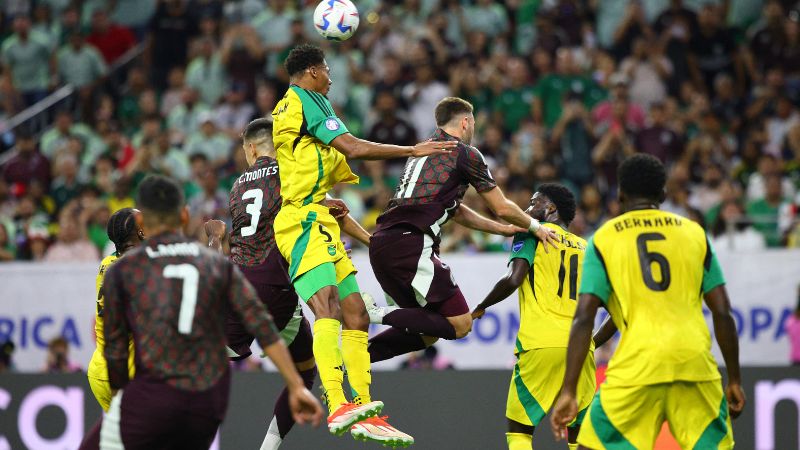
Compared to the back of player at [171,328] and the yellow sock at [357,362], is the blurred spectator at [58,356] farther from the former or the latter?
the back of player at [171,328]

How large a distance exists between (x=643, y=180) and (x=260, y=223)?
355 centimetres

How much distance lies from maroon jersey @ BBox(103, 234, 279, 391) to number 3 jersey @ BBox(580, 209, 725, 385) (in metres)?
1.90

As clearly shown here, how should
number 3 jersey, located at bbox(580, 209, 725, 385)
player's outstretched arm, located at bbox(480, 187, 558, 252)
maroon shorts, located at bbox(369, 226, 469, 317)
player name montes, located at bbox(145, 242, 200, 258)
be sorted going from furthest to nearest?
maroon shorts, located at bbox(369, 226, 469, 317)
player's outstretched arm, located at bbox(480, 187, 558, 252)
number 3 jersey, located at bbox(580, 209, 725, 385)
player name montes, located at bbox(145, 242, 200, 258)

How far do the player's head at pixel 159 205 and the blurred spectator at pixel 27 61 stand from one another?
13902mm

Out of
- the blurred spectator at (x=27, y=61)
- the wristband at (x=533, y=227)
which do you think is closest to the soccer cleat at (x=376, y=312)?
the wristband at (x=533, y=227)

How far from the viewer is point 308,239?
8672 mm

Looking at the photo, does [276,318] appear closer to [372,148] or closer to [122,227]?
[122,227]

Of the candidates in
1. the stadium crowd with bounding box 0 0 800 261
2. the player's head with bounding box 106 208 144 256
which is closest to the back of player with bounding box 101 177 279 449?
the player's head with bounding box 106 208 144 256

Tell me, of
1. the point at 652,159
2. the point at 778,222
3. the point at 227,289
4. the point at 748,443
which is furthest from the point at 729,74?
the point at 227,289

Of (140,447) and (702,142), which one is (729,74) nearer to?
(702,142)

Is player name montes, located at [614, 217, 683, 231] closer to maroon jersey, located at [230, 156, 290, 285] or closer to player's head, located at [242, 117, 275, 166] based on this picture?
maroon jersey, located at [230, 156, 290, 285]

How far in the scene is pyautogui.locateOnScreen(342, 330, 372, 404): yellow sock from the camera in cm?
873

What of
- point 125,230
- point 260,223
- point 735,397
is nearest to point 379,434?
point 260,223

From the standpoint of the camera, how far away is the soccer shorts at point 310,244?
8.60 m
